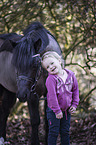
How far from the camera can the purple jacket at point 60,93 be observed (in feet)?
9.29

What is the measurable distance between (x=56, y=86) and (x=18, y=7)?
360 centimetres

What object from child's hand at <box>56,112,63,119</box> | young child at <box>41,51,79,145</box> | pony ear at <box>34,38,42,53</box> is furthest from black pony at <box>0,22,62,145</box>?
child's hand at <box>56,112,63,119</box>

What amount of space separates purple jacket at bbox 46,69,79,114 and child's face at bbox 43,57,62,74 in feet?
0.26

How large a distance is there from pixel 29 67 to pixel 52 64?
0.61 metres

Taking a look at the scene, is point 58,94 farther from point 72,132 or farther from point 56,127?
point 72,132

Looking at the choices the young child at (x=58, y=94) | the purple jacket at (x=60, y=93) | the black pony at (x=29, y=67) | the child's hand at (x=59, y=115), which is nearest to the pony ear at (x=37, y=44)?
the black pony at (x=29, y=67)

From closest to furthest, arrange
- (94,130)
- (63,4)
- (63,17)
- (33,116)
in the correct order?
(33,116) < (94,130) < (63,4) < (63,17)

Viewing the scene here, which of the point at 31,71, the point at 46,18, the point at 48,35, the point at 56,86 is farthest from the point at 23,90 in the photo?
the point at 46,18

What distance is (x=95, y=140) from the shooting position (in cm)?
446

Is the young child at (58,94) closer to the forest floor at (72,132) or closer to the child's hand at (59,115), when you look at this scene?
the child's hand at (59,115)

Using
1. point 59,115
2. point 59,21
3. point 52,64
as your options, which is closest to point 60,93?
point 59,115

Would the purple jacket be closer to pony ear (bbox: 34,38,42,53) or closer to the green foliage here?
pony ear (bbox: 34,38,42,53)

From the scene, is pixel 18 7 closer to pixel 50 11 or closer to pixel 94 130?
pixel 50 11

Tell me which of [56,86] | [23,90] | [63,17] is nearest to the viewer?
[56,86]
